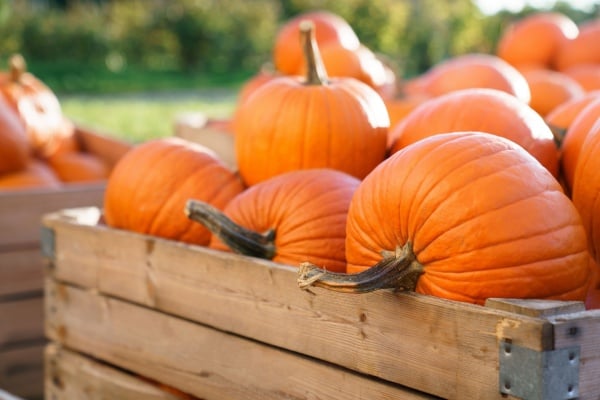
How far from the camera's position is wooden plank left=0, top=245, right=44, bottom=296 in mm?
3193

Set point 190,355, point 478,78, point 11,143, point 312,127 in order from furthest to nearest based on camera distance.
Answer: point 11,143 → point 478,78 → point 312,127 → point 190,355

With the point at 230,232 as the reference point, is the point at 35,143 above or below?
below

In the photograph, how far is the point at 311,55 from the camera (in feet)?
7.75

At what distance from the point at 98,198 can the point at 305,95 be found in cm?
138

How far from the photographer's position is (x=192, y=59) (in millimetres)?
15500

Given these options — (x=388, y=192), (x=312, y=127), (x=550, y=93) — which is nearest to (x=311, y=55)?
→ (x=312, y=127)

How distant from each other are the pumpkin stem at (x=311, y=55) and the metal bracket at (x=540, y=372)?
3.61 ft

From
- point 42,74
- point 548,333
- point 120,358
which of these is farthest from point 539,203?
point 42,74

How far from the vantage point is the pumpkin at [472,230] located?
157 centimetres

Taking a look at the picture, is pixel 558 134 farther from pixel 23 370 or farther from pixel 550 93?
pixel 23 370

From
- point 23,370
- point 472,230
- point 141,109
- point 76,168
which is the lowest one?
point 141,109

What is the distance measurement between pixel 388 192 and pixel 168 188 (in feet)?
2.68

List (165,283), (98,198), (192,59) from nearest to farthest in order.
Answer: (165,283)
(98,198)
(192,59)

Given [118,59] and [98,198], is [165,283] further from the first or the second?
[118,59]
